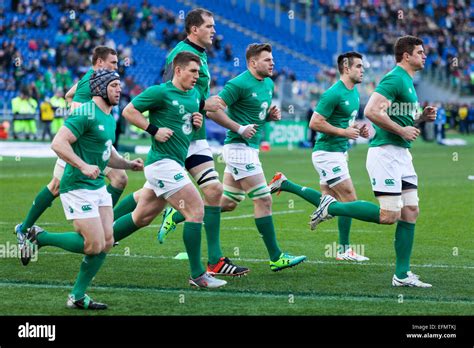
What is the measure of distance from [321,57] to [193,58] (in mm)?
42643

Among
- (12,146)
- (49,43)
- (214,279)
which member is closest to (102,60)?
(214,279)

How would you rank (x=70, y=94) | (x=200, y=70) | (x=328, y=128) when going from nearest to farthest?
(x=200, y=70) → (x=328, y=128) → (x=70, y=94)

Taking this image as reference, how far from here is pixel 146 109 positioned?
9.36 meters

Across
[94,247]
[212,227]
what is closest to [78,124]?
[94,247]

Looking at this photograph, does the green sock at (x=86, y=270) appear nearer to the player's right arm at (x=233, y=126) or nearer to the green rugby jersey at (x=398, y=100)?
the player's right arm at (x=233, y=126)

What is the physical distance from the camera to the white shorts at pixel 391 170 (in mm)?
9695

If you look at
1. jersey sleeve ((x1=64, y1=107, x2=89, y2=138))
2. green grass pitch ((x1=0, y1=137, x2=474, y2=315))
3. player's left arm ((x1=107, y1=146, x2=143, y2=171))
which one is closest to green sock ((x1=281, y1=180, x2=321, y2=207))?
green grass pitch ((x1=0, y1=137, x2=474, y2=315))

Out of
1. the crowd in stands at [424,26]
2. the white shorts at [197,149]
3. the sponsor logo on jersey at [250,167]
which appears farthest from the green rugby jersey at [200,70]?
the crowd in stands at [424,26]

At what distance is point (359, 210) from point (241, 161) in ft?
4.79

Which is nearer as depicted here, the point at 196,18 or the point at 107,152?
the point at 107,152

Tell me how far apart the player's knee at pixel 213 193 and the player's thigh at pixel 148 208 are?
35.9 inches

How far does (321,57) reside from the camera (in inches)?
2026

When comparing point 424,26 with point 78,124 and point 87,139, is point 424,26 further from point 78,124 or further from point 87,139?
point 78,124
